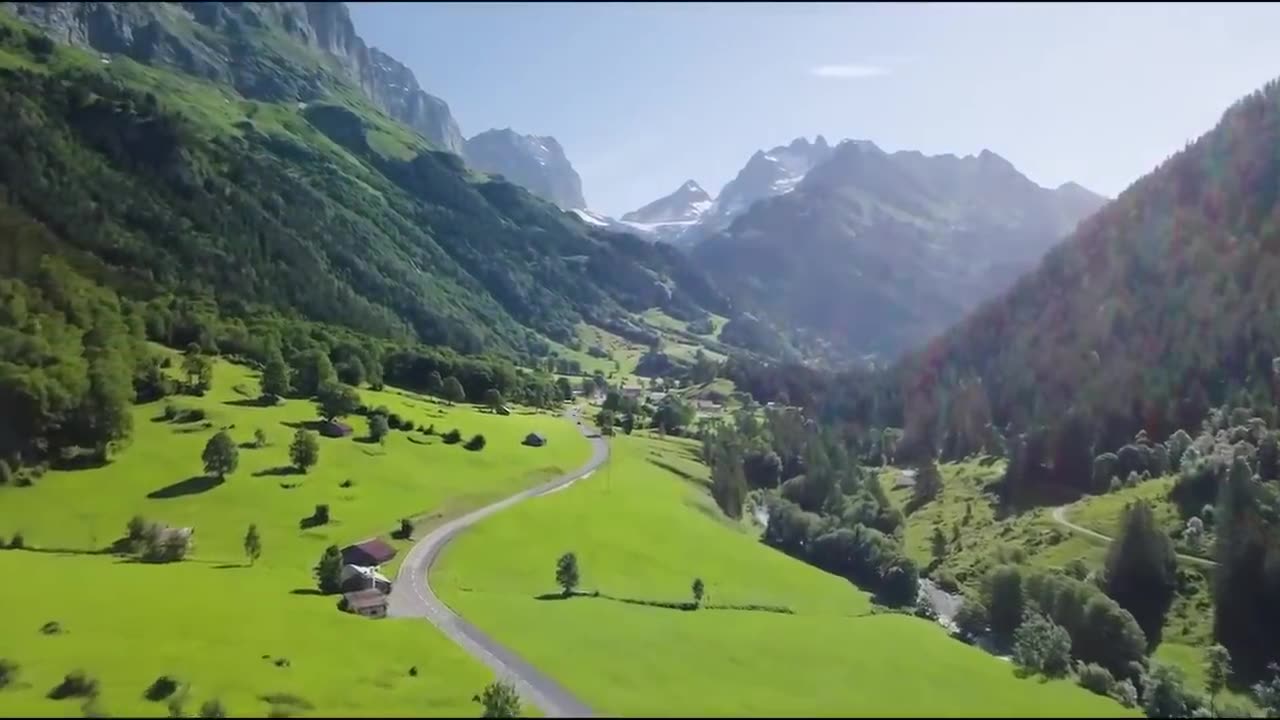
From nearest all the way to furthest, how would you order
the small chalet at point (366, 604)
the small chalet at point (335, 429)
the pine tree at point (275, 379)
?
the small chalet at point (366, 604), the small chalet at point (335, 429), the pine tree at point (275, 379)

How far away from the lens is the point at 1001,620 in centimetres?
10981

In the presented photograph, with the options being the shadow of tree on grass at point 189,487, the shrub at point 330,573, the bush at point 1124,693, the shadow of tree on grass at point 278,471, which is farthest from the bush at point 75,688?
the bush at point 1124,693

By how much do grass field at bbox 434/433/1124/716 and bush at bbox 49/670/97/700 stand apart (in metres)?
25.7

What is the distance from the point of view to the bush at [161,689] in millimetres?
52500

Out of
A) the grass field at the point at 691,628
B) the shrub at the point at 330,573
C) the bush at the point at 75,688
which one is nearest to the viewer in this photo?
the grass field at the point at 691,628

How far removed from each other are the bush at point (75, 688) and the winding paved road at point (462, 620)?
22.5 meters

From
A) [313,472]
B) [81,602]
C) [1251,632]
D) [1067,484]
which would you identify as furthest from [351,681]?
[1067,484]

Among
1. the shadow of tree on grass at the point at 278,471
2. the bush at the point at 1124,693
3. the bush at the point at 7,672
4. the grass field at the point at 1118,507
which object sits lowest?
the bush at the point at 7,672

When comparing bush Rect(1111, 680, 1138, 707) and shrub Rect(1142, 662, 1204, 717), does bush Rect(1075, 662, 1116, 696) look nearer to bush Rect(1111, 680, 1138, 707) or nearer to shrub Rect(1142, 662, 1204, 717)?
bush Rect(1111, 680, 1138, 707)

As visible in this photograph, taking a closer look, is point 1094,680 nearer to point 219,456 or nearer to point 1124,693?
point 1124,693

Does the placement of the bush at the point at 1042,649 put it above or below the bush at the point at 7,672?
above

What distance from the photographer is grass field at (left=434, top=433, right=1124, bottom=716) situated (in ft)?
162

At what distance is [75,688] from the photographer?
2100 inches

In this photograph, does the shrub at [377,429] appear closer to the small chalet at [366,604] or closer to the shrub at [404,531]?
the shrub at [404,531]
